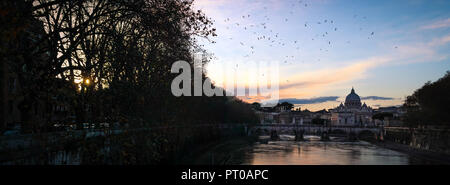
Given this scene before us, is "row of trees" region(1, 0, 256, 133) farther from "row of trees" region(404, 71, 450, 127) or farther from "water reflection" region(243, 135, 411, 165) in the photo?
"row of trees" region(404, 71, 450, 127)

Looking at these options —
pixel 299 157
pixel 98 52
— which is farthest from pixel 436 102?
pixel 98 52

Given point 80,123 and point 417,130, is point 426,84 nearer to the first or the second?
point 417,130

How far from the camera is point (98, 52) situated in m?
29.9

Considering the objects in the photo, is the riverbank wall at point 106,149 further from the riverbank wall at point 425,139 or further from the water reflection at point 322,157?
the riverbank wall at point 425,139

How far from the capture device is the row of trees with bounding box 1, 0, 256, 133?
1631 centimetres

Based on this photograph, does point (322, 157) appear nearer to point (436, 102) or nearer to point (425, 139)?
point (436, 102)

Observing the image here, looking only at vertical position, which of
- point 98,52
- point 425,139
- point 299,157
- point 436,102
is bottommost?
point 299,157

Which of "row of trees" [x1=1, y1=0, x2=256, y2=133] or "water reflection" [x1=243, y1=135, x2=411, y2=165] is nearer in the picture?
"row of trees" [x1=1, y1=0, x2=256, y2=133]

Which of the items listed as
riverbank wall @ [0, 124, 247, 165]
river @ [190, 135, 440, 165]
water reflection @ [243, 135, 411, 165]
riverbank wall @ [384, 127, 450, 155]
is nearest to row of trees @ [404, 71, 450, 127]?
riverbank wall @ [384, 127, 450, 155]

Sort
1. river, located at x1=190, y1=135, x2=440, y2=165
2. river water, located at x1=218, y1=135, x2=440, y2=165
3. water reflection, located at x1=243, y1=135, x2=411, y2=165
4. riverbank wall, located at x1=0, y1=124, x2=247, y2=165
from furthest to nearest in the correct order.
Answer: water reflection, located at x1=243, y1=135, x2=411, y2=165
river water, located at x1=218, y1=135, x2=440, y2=165
river, located at x1=190, y1=135, x2=440, y2=165
riverbank wall, located at x1=0, y1=124, x2=247, y2=165

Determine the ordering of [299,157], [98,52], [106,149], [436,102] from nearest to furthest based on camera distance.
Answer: [106,149]
[98,52]
[436,102]
[299,157]

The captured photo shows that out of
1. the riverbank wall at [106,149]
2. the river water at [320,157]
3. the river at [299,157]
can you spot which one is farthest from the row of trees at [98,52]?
the river water at [320,157]

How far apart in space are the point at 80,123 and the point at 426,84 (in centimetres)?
7565

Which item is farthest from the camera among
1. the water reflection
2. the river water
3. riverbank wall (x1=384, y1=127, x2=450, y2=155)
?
riverbank wall (x1=384, y1=127, x2=450, y2=155)
